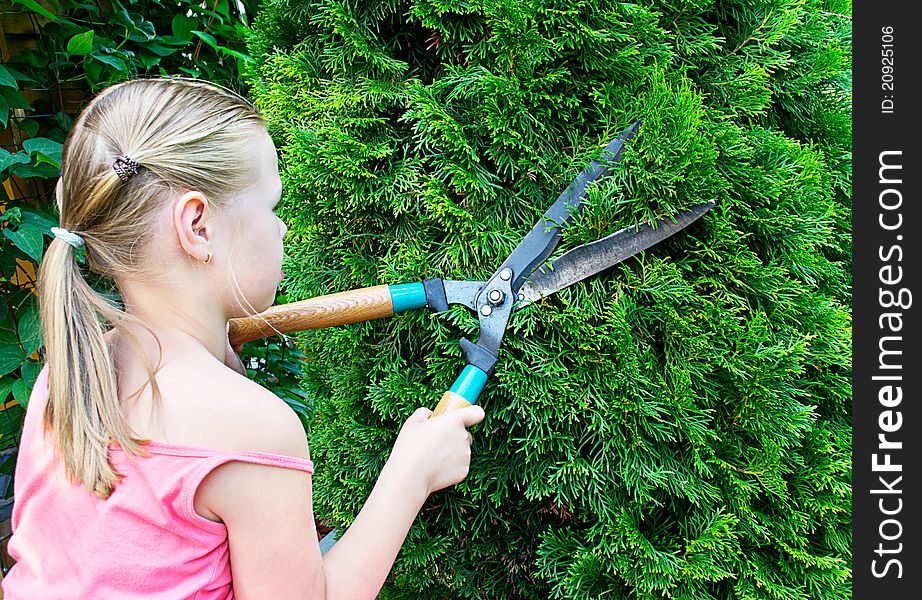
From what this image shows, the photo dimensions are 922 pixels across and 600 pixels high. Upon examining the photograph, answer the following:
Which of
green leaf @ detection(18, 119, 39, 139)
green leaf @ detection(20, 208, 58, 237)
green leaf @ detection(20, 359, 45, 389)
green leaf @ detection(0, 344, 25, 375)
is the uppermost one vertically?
green leaf @ detection(18, 119, 39, 139)

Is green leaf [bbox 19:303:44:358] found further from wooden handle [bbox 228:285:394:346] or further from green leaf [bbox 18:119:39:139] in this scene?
wooden handle [bbox 228:285:394:346]

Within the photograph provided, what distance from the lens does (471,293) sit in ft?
4.48

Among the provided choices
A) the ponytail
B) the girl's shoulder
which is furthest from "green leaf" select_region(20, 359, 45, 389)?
the girl's shoulder

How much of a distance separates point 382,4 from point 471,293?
602mm

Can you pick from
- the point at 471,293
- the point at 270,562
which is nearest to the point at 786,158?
the point at 471,293

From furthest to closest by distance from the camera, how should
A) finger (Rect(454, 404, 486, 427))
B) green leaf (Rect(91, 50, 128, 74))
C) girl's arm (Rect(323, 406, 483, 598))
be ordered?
green leaf (Rect(91, 50, 128, 74))
finger (Rect(454, 404, 486, 427))
girl's arm (Rect(323, 406, 483, 598))

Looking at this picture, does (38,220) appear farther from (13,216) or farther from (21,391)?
(21,391)

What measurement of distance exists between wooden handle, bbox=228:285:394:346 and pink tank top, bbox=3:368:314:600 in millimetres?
375

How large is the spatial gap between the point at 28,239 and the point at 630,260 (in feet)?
4.56

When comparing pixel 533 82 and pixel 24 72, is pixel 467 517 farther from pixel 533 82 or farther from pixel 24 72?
pixel 24 72

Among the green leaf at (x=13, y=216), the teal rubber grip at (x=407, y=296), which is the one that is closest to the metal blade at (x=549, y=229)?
the teal rubber grip at (x=407, y=296)

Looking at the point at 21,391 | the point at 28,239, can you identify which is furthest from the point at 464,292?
the point at 21,391

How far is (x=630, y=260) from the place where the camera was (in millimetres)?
1382

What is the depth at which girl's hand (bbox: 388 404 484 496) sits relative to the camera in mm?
1194
